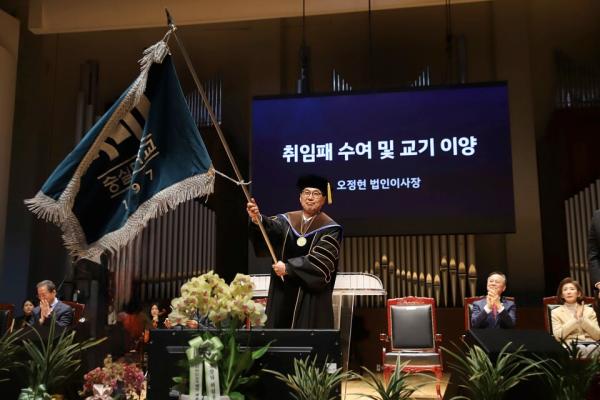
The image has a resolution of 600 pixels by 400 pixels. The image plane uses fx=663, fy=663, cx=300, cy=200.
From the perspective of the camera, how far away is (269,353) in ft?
7.02

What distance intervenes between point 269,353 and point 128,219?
113 cm

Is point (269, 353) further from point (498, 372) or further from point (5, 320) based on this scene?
point (5, 320)

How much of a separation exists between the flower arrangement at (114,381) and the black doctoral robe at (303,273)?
1.49 metres

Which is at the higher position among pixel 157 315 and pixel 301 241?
pixel 301 241

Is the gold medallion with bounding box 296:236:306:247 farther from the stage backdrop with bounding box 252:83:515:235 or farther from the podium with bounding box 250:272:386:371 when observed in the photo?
the stage backdrop with bounding box 252:83:515:235

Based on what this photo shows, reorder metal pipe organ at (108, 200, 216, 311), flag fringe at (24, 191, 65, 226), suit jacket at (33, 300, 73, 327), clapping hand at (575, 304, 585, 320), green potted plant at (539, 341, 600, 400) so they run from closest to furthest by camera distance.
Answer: green potted plant at (539, 341, 600, 400) → flag fringe at (24, 191, 65, 226) → clapping hand at (575, 304, 585, 320) → suit jacket at (33, 300, 73, 327) → metal pipe organ at (108, 200, 216, 311)

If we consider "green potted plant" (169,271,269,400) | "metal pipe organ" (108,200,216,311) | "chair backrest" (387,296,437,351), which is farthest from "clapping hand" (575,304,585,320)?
"metal pipe organ" (108,200,216,311)

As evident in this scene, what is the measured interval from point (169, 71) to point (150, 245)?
4.67m

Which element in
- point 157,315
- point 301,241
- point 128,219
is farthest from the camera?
point 157,315

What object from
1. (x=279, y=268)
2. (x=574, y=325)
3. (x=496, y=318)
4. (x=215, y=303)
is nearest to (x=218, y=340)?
(x=215, y=303)

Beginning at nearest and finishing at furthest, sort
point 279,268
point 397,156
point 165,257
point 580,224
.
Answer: point 279,268 < point 397,156 < point 580,224 < point 165,257

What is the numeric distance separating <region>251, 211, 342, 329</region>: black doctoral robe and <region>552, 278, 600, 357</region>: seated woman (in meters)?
1.80

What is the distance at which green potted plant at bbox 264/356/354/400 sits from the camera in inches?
75.8

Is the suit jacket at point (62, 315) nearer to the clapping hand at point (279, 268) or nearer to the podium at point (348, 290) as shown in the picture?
the podium at point (348, 290)
